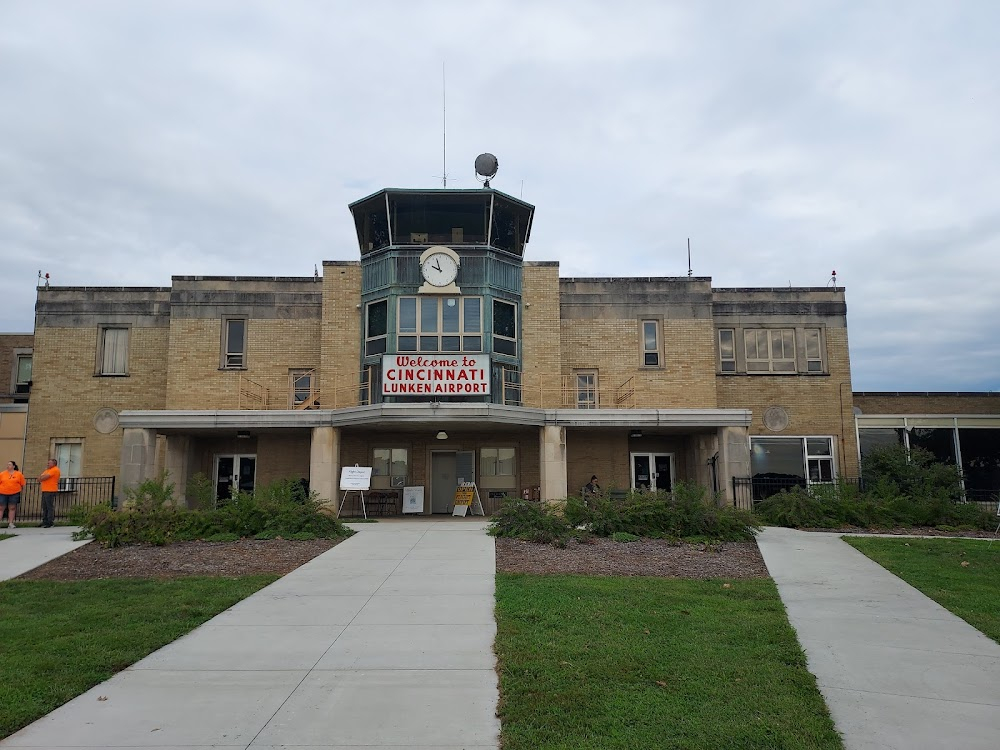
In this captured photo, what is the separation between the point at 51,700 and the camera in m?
6.53

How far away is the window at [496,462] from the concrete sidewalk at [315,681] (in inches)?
530

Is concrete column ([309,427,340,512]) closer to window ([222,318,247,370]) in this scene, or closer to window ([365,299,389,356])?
window ([365,299,389,356])

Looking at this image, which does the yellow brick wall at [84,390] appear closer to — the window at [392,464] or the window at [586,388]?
the window at [392,464]

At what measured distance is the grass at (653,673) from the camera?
5758 millimetres

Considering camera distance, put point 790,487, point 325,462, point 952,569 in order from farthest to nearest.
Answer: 1. point 790,487
2. point 325,462
3. point 952,569

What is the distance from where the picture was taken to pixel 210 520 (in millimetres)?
16672

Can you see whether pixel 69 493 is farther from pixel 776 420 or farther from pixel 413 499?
pixel 776 420

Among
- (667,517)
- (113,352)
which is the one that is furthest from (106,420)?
(667,517)

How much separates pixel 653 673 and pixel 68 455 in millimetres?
25097

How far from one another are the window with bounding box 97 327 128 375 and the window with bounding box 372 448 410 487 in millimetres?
9372

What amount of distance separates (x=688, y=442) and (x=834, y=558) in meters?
12.0

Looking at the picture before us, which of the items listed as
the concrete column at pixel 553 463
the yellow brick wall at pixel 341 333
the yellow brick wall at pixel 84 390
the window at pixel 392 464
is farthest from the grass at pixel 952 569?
the yellow brick wall at pixel 84 390

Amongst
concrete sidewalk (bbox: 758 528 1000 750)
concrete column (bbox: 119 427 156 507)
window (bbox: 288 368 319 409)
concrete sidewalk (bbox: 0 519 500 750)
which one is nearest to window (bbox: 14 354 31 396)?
concrete column (bbox: 119 427 156 507)

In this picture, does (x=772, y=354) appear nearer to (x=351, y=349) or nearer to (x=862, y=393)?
(x=862, y=393)
